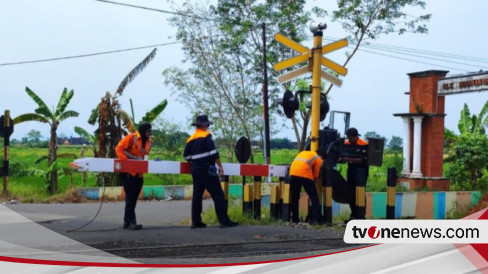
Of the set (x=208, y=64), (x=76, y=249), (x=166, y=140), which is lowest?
(x=76, y=249)

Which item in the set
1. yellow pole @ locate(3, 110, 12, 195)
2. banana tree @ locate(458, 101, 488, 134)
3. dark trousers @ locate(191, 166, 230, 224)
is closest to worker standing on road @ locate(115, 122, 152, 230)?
dark trousers @ locate(191, 166, 230, 224)

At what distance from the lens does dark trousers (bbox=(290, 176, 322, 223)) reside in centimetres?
1031

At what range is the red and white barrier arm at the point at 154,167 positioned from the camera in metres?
8.50

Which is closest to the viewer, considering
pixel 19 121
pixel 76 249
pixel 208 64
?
pixel 76 249

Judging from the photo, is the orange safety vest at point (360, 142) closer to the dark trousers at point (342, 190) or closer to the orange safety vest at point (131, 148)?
the dark trousers at point (342, 190)

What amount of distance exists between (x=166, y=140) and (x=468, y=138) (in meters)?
9.76

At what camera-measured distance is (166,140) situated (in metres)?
21.7

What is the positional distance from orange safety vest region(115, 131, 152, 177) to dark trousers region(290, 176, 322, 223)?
2548mm

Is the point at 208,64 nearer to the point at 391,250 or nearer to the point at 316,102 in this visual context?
the point at 316,102

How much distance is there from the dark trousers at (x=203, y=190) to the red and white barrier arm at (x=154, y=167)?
0.21 metres

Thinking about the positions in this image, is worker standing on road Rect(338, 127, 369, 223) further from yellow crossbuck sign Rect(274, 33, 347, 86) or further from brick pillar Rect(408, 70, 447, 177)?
brick pillar Rect(408, 70, 447, 177)

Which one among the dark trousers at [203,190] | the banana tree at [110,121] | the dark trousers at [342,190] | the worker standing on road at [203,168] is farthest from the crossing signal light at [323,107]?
the banana tree at [110,121]

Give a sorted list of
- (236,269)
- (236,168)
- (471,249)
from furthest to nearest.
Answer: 1. (236,168)
2. (236,269)
3. (471,249)

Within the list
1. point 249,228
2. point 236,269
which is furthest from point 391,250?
point 249,228
